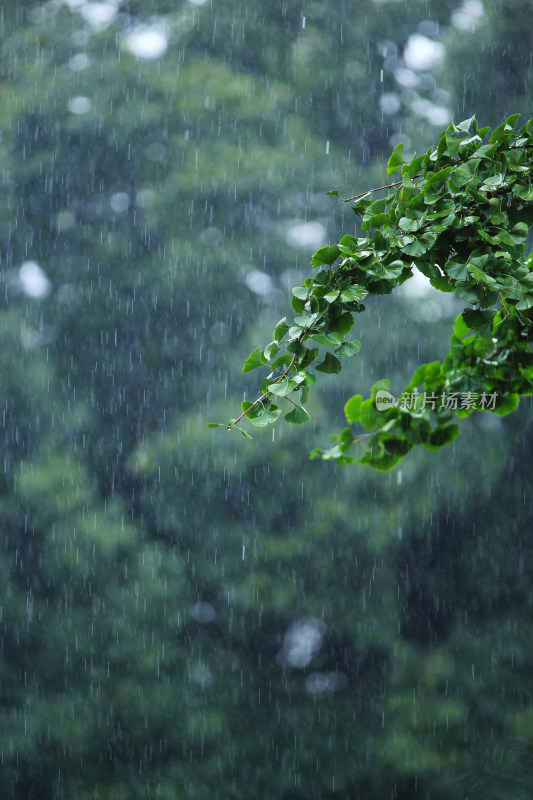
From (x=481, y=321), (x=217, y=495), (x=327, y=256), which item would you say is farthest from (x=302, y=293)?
(x=217, y=495)

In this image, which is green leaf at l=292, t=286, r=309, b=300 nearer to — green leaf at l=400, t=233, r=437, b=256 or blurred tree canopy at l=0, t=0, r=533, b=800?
green leaf at l=400, t=233, r=437, b=256

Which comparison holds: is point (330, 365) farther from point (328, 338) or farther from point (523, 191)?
point (523, 191)

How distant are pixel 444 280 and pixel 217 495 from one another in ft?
14.1

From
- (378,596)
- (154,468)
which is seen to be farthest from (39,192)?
(378,596)

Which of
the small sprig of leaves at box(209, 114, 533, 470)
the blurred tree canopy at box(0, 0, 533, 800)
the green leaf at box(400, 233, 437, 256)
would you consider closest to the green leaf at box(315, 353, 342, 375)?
the small sprig of leaves at box(209, 114, 533, 470)

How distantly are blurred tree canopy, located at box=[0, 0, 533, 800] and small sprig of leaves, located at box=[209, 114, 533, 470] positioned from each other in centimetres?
410

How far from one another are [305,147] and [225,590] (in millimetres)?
2757

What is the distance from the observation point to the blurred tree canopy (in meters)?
4.73

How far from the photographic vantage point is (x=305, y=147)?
550 cm

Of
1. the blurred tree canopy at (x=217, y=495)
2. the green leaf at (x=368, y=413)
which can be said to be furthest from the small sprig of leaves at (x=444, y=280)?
the blurred tree canopy at (x=217, y=495)

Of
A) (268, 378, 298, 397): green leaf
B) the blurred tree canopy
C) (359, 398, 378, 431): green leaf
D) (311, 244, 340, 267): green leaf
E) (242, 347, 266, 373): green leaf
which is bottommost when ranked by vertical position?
(359, 398, 378, 431): green leaf

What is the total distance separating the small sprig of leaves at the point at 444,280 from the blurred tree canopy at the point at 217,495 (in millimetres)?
4097

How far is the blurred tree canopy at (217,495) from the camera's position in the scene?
473 centimetres

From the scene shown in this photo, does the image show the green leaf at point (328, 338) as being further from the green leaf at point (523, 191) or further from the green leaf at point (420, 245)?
the green leaf at point (523, 191)
